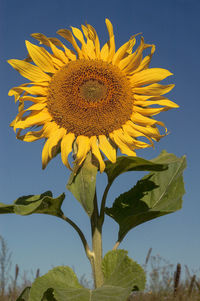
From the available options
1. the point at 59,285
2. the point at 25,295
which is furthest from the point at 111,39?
the point at 25,295

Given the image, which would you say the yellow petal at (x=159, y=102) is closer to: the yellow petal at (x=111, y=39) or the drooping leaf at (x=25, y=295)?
the yellow petal at (x=111, y=39)

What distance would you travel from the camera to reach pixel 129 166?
3.47 meters

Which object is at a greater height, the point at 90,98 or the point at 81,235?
the point at 90,98

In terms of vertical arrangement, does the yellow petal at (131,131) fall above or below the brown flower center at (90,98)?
below

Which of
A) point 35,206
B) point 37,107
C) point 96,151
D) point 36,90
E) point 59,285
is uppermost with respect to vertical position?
point 36,90

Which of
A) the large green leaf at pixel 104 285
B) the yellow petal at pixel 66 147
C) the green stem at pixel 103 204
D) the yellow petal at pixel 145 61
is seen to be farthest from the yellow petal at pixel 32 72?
the large green leaf at pixel 104 285

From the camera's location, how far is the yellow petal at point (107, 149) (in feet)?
11.2

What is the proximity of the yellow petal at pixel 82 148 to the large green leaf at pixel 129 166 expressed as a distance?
24 centimetres

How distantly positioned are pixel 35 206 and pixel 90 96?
1059 millimetres

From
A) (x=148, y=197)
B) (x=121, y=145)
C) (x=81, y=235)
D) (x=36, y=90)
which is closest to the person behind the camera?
(x=121, y=145)

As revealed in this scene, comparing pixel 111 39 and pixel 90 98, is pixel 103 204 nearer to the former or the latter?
pixel 90 98

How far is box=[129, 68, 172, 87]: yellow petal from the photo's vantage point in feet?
11.8

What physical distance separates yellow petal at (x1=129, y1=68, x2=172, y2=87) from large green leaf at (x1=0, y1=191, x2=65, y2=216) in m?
1.19

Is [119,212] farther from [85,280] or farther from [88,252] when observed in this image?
[85,280]
